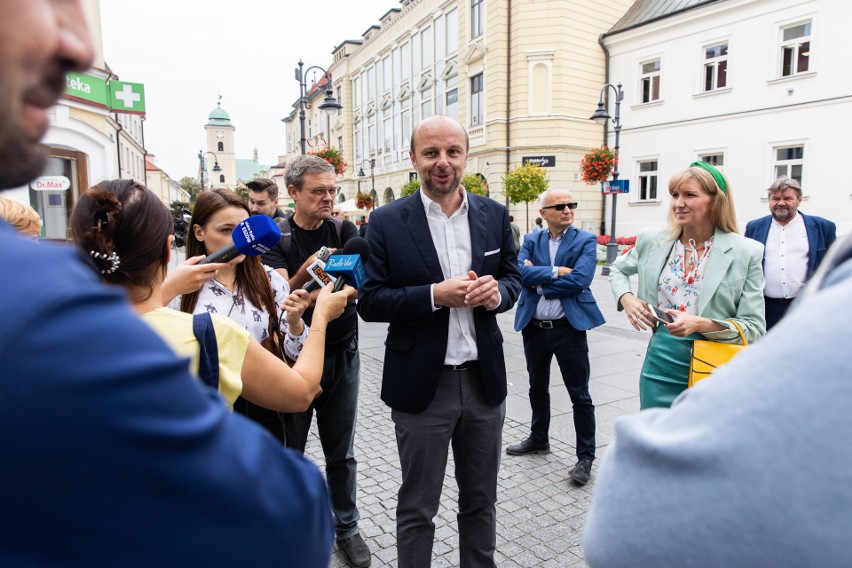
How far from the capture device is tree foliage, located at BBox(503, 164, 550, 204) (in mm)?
23094

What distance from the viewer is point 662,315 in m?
2.88

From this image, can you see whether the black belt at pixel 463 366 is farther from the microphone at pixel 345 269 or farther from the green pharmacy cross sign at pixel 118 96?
the green pharmacy cross sign at pixel 118 96

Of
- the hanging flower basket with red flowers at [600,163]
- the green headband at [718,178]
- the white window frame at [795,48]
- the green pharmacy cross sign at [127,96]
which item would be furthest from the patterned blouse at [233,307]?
the white window frame at [795,48]

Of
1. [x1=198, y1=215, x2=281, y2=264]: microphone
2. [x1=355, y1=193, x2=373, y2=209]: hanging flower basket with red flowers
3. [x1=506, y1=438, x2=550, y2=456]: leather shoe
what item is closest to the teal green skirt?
[x1=506, y1=438, x2=550, y2=456]: leather shoe

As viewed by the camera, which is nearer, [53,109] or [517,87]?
[53,109]

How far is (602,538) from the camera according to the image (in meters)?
0.69

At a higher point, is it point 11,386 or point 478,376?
point 11,386

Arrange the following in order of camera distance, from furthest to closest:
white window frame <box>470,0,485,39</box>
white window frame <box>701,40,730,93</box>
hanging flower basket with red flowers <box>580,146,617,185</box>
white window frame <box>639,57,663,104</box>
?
white window frame <box>470,0,485,39</box> < white window frame <box>639,57,663,104</box> < white window frame <box>701,40,730,93</box> < hanging flower basket with red flowers <box>580,146,617,185</box>

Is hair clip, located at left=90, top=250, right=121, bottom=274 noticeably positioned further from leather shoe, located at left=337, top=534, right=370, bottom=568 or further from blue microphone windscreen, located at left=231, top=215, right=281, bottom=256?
leather shoe, located at left=337, top=534, right=370, bottom=568

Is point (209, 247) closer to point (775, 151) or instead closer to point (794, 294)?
Result: point (794, 294)

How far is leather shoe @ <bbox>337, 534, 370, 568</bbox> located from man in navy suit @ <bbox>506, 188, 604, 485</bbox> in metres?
1.63

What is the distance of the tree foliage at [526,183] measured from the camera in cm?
2309

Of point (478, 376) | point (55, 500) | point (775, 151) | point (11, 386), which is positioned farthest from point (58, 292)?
point (775, 151)

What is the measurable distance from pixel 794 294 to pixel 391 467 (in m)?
3.95
